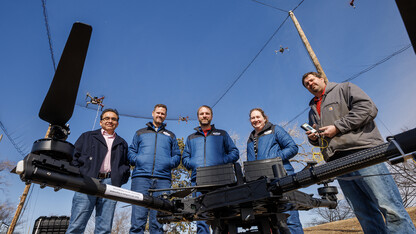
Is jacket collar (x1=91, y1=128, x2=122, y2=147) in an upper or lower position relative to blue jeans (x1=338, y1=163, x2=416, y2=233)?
upper

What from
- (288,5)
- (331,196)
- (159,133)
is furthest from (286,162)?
(288,5)

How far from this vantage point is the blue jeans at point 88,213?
7.95ft

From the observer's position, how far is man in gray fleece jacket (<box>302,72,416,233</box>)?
1636 mm

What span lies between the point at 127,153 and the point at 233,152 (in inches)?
59.8

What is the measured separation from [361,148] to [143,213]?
2288 millimetres

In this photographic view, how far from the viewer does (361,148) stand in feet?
5.98

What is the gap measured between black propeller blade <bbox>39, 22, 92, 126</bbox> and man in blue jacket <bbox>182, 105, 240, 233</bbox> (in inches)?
82.9

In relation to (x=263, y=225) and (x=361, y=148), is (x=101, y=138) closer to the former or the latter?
(x=263, y=225)

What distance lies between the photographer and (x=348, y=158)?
0.98 metres

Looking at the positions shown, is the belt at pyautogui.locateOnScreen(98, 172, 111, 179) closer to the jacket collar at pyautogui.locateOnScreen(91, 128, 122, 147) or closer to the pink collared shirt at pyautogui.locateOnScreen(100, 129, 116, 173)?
the pink collared shirt at pyautogui.locateOnScreen(100, 129, 116, 173)

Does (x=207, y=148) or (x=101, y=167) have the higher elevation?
(x=207, y=148)

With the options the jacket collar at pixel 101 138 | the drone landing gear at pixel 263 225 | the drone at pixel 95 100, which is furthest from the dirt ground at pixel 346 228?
the drone at pixel 95 100

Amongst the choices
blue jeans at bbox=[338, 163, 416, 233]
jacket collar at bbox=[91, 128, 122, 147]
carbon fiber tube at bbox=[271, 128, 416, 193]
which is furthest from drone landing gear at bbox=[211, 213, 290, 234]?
jacket collar at bbox=[91, 128, 122, 147]

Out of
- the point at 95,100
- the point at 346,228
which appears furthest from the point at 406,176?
the point at 95,100
